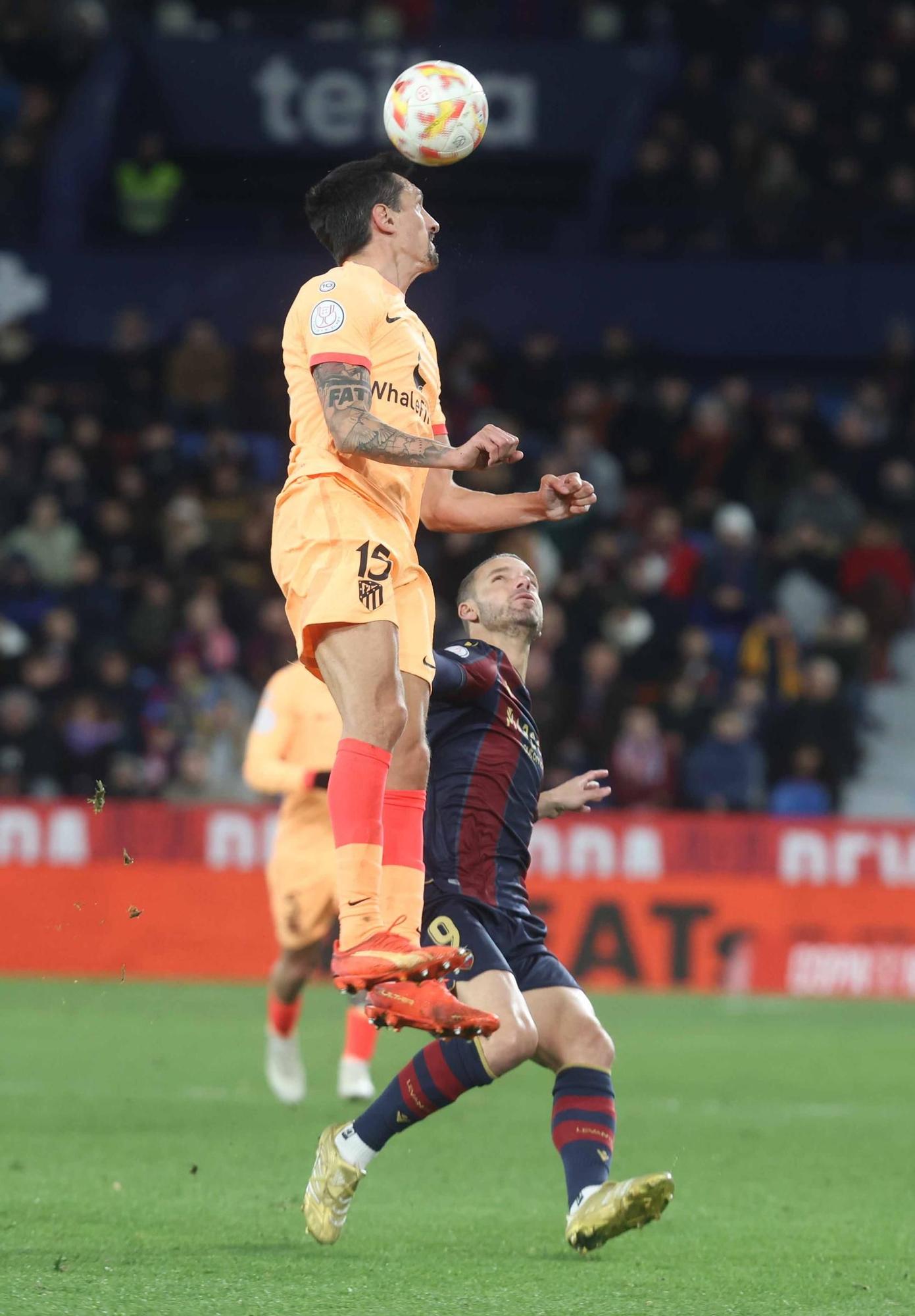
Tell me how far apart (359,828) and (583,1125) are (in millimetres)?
1156

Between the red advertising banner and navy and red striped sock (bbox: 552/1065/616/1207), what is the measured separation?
898 centimetres

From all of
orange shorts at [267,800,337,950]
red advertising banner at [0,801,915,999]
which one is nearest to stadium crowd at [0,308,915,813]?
red advertising banner at [0,801,915,999]

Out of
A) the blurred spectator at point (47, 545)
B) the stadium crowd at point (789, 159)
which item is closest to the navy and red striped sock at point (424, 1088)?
the blurred spectator at point (47, 545)

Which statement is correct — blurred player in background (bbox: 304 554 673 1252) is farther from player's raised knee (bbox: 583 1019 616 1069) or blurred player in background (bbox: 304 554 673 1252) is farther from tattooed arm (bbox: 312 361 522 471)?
tattooed arm (bbox: 312 361 522 471)

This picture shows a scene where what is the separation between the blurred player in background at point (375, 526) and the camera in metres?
5.18

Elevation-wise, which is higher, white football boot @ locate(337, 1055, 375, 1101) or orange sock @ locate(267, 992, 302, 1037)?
orange sock @ locate(267, 992, 302, 1037)

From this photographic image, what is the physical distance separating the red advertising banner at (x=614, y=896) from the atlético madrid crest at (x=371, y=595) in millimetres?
9689

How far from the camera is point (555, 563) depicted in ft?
57.3

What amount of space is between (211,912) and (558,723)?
9.73 ft

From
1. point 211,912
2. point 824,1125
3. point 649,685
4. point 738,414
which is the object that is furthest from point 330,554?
point 738,414

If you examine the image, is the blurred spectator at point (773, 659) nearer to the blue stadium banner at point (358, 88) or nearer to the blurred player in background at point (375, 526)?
the blue stadium banner at point (358, 88)

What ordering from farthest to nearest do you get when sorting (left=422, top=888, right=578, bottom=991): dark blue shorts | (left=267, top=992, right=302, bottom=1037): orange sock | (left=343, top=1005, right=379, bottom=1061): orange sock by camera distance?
1. (left=267, top=992, right=302, bottom=1037): orange sock
2. (left=343, top=1005, right=379, bottom=1061): orange sock
3. (left=422, top=888, right=578, bottom=991): dark blue shorts

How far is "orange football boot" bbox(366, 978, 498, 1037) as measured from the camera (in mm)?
5000

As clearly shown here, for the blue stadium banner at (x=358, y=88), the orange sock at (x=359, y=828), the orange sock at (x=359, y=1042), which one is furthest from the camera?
the blue stadium banner at (x=358, y=88)
